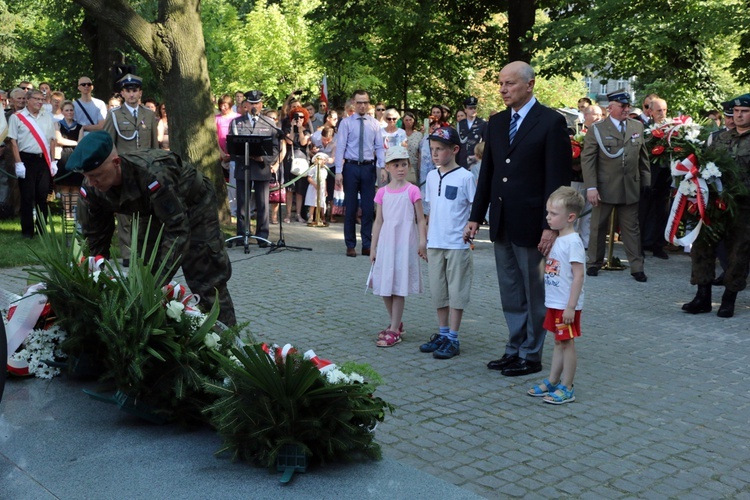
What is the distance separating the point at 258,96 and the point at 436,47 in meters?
14.1

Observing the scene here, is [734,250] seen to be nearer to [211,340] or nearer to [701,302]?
[701,302]

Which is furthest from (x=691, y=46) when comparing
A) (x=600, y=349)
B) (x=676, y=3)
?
(x=600, y=349)

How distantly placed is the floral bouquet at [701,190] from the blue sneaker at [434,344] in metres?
3.33

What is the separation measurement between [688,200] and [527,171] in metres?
3.35

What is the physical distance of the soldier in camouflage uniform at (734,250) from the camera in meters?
9.05

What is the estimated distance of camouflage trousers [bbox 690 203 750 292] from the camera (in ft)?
29.6

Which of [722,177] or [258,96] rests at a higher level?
[258,96]

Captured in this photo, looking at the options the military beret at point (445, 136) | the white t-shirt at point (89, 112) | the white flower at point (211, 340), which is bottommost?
the white flower at point (211, 340)

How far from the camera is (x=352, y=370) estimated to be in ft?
14.2

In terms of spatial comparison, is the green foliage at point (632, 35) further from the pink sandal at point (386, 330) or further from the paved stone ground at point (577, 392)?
the pink sandal at point (386, 330)

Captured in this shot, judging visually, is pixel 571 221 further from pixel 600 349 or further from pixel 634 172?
pixel 634 172

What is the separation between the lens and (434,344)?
740cm

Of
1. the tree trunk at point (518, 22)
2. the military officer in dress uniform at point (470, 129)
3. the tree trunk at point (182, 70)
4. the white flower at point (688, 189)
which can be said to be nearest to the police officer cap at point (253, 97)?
the tree trunk at point (182, 70)

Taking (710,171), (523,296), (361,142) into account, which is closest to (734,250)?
(710,171)
